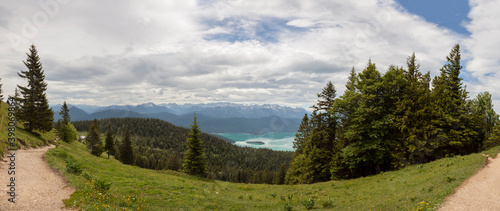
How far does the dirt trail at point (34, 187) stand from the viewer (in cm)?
1063

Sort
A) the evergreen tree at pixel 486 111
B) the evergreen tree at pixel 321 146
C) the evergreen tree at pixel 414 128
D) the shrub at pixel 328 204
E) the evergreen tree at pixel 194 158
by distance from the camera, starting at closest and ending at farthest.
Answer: the shrub at pixel 328 204 < the evergreen tree at pixel 414 128 < the evergreen tree at pixel 486 111 < the evergreen tree at pixel 321 146 < the evergreen tree at pixel 194 158

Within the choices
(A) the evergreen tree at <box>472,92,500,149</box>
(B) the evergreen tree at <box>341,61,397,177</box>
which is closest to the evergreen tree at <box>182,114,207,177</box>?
(B) the evergreen tree at <box>341,61,397,177</box>

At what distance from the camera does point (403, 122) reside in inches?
1009

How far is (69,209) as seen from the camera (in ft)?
35.4

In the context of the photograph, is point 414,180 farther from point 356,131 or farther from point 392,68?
point 392,68

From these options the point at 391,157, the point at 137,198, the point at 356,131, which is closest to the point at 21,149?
the point at 137,198

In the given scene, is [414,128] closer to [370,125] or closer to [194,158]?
[370,125]

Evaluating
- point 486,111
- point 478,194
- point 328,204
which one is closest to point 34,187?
point 328,204

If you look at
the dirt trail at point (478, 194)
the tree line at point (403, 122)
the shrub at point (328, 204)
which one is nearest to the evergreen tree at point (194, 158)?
the tree line at point (403, 122)

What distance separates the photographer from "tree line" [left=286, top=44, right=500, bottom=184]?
25391 millimetres

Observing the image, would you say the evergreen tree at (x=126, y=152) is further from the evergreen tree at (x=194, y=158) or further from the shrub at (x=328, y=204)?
the shrub at (x=328, y=204)

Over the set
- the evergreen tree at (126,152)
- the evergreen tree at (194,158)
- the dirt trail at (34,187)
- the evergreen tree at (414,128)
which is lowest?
the evergreen tree at (126,152)

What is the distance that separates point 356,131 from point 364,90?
577cm

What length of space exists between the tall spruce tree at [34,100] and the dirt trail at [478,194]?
5372cm
